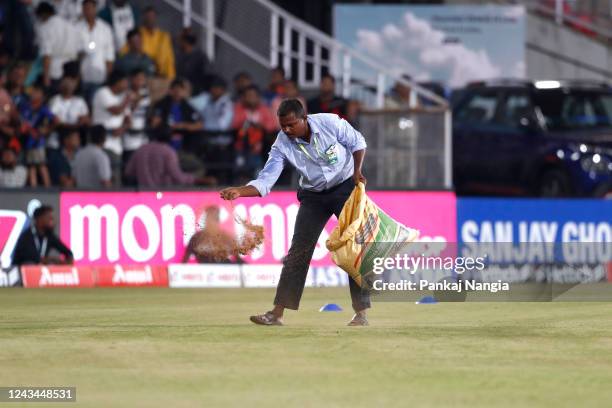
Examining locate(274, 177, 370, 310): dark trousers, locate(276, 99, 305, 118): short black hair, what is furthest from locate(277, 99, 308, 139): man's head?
locate(274, 177, 370, 310): dark trousers

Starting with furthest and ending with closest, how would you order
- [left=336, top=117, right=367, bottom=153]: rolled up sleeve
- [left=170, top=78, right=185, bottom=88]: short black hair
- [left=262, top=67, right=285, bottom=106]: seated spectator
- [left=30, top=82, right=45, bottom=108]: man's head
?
[left=262, top=67, right=285, bottom=106]: seated spectator → [left=170, top=78, right=185, bottom=88]: short black hair → [left=30, top=82, right=45, bottom=108]: man's head → [left=336, top=117, right=367, bottom=153]: rolled up sleeve

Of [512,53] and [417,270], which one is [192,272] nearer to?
[417,270]

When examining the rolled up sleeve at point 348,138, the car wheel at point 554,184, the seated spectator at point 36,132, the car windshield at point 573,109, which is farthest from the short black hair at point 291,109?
the car windshield at point 573,109

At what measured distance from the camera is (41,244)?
19969 mm

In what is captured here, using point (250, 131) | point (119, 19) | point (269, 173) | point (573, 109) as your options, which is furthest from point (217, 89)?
point (269, 173)

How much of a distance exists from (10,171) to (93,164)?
3.90ft

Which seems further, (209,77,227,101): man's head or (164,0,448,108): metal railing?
(164,0,448,108): metal railing

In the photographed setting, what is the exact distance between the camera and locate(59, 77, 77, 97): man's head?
2182cm

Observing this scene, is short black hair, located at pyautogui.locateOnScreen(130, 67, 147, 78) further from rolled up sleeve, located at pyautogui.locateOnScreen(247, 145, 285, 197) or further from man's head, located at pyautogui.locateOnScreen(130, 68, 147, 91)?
rolled up sleeve, located at pyautogui.locateOnScreen(247, 145, 285, 197)

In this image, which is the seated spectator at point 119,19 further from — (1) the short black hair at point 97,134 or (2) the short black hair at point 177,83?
(1) the short black hair at point 97,134

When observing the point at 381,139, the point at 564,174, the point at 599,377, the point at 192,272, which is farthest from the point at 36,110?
the point at 599,377

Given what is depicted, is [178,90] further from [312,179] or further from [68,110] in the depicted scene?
[312,179]

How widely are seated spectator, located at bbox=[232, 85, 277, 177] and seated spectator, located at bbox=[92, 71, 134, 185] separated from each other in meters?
1.68

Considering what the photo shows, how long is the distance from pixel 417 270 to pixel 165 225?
787cm
